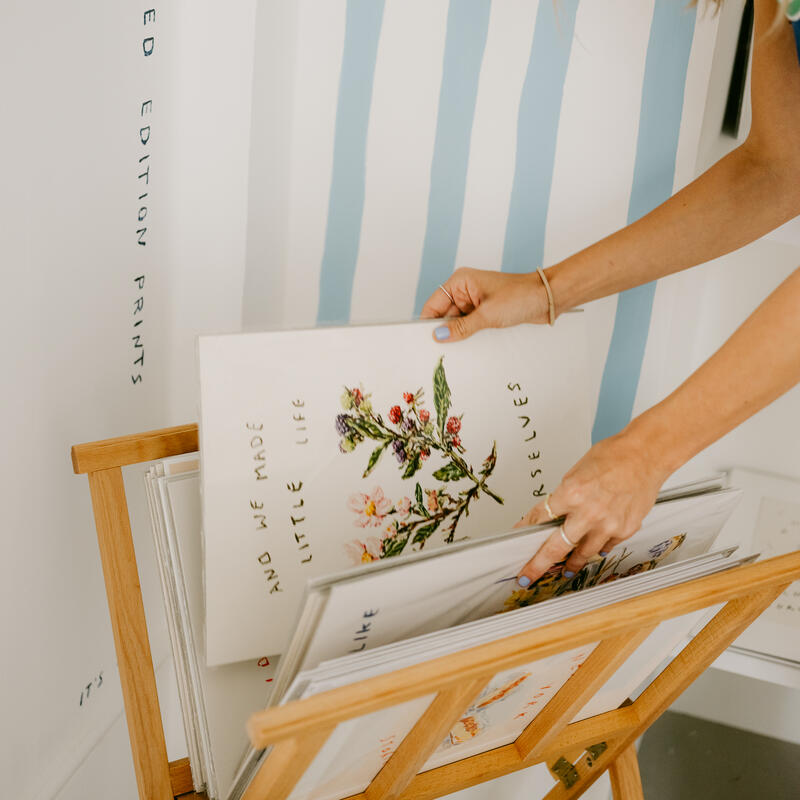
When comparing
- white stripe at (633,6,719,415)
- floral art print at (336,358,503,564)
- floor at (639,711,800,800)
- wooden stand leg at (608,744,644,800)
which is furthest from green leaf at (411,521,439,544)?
floor at (639,711,800,800)

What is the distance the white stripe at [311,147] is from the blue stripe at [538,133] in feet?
0.88

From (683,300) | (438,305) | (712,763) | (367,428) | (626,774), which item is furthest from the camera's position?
(712,763)

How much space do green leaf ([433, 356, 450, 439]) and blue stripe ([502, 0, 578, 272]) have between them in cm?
42

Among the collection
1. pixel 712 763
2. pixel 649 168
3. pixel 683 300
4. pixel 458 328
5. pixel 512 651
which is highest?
pixel 649 168

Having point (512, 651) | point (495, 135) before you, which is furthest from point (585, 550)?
point (495, 135)

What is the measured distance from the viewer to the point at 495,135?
42.9 inches

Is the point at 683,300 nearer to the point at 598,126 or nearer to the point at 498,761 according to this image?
the point at 598,126

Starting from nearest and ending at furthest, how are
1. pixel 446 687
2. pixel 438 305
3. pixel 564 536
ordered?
1. pixel 446 687
2. pixel 564 536
3. pixel 438 305

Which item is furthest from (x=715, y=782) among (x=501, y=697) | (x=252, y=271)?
(x=252, y=271)

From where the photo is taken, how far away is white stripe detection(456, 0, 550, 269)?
1.03 m

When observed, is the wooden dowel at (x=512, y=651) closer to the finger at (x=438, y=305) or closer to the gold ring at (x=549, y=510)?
the gold ring at (x=549, y=510)

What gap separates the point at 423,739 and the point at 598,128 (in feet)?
2.80

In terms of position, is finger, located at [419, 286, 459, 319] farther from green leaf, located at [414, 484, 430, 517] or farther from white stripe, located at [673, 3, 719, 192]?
white stripe, located at [673, 3, 719, 192]

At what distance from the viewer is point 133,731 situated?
0.78 meters
